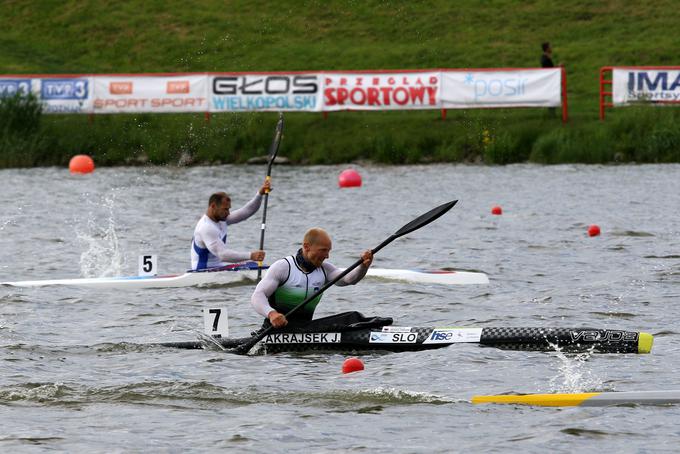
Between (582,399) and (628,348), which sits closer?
(582,399)

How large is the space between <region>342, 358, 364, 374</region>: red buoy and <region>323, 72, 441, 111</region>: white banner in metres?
23.5

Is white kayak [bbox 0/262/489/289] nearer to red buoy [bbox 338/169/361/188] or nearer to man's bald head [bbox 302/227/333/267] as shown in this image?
man's bald head [bbox 302/227/333/267]

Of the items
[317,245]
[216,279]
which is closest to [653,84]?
[216,279]

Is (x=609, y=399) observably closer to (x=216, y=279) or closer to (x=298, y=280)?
(x=298, y=280)

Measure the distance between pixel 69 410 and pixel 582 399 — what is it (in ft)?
13.7

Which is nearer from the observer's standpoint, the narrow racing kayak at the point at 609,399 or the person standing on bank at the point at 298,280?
the narrow racing kayak at the point at 609,399

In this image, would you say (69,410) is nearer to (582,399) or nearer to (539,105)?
(582,399)

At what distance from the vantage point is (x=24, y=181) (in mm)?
33156

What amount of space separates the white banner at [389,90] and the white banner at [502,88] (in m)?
0.41

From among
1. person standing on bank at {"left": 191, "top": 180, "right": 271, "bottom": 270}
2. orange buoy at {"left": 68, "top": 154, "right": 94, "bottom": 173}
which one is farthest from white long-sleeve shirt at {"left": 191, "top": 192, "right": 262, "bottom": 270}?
orange buoy at {"left": 68, "top": 154, "right": 94, "bottom": 173}

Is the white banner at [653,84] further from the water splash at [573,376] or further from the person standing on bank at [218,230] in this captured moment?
the water splash at [573,376]

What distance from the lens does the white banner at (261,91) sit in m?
36.0

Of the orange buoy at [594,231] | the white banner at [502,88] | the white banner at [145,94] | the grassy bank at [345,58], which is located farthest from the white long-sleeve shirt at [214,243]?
the white banner at [145,94]

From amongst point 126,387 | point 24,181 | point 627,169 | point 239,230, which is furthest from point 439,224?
point 126,387
